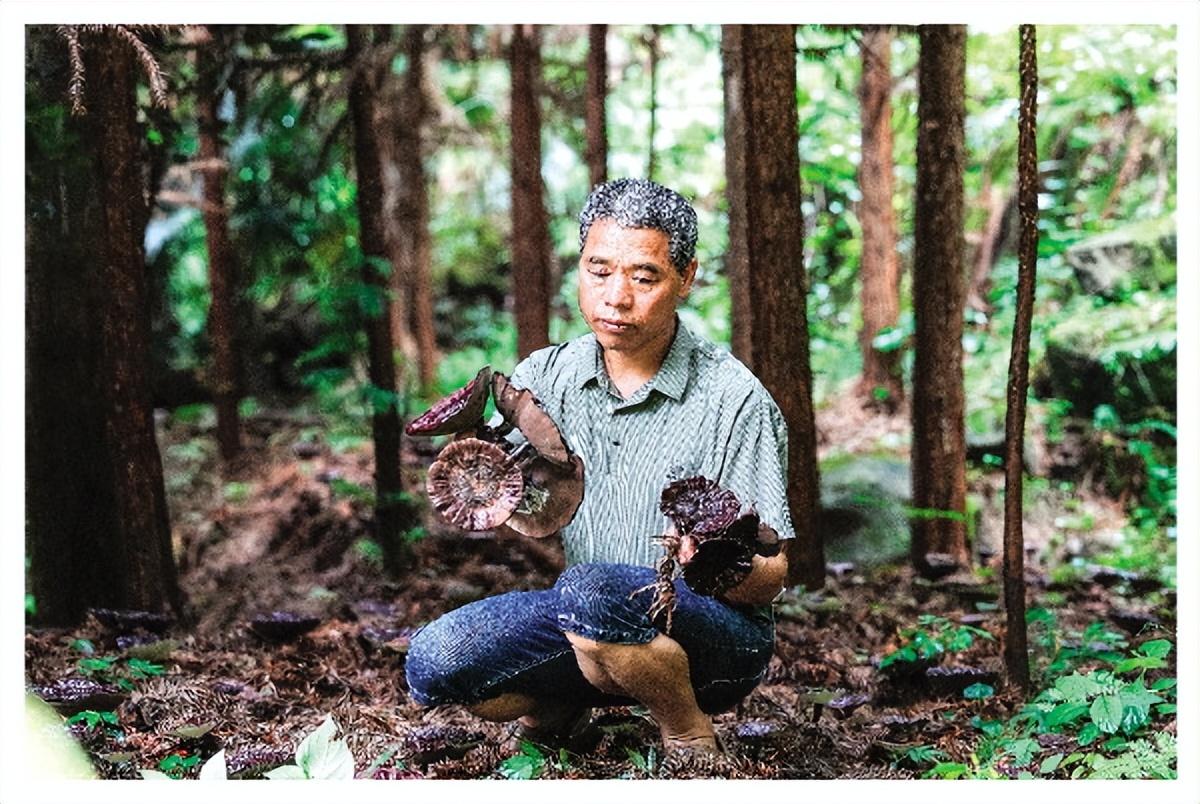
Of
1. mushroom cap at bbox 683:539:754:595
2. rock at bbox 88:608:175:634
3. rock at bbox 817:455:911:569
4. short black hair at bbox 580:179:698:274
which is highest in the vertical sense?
short black hair at bbox 580:179:698:274

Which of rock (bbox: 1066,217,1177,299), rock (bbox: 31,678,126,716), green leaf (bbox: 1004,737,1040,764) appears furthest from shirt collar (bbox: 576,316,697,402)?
rock (bbox: 1066,217,1177,299)

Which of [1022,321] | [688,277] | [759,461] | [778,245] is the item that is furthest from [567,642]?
[778,245]

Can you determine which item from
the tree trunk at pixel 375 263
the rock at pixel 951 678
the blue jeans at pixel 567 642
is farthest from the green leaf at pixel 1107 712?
the tree trunk at pixel 375 263

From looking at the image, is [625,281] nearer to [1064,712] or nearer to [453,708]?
[453,708]

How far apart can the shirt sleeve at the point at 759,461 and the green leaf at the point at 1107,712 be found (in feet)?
4.21

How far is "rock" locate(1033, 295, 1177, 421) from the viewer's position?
9.16m

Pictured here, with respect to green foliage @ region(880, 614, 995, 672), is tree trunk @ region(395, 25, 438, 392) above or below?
above

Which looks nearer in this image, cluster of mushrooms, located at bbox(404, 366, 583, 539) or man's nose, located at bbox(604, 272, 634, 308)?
cluster of mushrooms, located at bbox(404, 366, 583, 539)

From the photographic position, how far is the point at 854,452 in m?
9.57

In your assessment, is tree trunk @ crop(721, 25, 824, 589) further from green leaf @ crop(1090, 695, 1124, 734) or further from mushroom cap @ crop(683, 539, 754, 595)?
mushroom cap @ crop(683, 539, 754, 595)

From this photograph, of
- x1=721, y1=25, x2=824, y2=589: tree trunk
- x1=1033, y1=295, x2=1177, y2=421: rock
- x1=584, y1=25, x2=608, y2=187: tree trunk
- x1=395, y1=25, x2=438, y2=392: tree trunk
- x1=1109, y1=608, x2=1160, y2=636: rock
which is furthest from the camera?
x1=395, y1=25, x2=438, y2=392: tree trunk

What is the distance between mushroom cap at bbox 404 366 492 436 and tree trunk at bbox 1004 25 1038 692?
2035mm

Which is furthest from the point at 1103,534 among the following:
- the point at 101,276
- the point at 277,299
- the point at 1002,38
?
the point at 277,299
